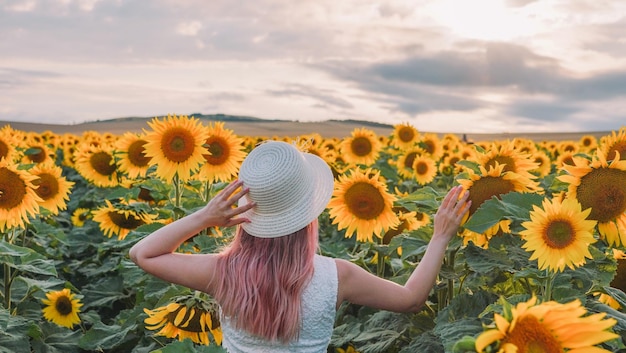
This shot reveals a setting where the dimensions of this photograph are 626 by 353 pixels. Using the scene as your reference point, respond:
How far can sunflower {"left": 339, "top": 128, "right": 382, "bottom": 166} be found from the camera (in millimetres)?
10234

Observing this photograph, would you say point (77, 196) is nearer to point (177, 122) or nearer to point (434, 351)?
point (177, 122)

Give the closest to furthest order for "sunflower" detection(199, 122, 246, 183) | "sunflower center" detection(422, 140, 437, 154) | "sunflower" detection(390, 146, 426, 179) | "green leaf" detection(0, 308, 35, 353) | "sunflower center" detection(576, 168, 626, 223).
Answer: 1. "sunflower center" detection(576, 168, 626, 223)
2. "green leaf" detection(0, 308, 35, 353)
3. "sunflower" detection(199, 122, 246, 183)
4. "sunflower" detection(390, 146, 426, 179)
5. "sunflower center" detection(422, 140, 437, 154)

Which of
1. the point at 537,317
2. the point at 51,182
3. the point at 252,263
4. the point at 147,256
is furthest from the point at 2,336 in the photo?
the point at 537,317

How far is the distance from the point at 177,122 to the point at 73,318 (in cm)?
169

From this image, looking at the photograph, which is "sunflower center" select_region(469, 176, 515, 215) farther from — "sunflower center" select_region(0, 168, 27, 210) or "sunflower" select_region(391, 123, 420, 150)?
"sunflower" select_region(391, 123, 420, 150)

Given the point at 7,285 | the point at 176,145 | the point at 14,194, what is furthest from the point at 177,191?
the point at 7,285

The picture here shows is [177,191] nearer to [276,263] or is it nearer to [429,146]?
[276,263]

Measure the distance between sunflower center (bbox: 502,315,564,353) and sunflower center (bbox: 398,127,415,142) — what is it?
10098 millimetres

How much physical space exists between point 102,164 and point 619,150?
17.8 ft

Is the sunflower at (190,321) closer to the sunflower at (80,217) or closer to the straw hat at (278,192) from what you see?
the straw hat at (278,192)

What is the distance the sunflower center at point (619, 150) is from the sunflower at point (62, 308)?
3950 mm

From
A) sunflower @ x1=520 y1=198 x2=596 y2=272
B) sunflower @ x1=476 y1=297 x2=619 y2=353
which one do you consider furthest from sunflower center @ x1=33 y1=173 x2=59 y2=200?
sunflower @ x1=476 y1=297 x2=619 y2=353

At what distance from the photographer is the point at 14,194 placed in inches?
192

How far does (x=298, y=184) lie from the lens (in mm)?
3027
